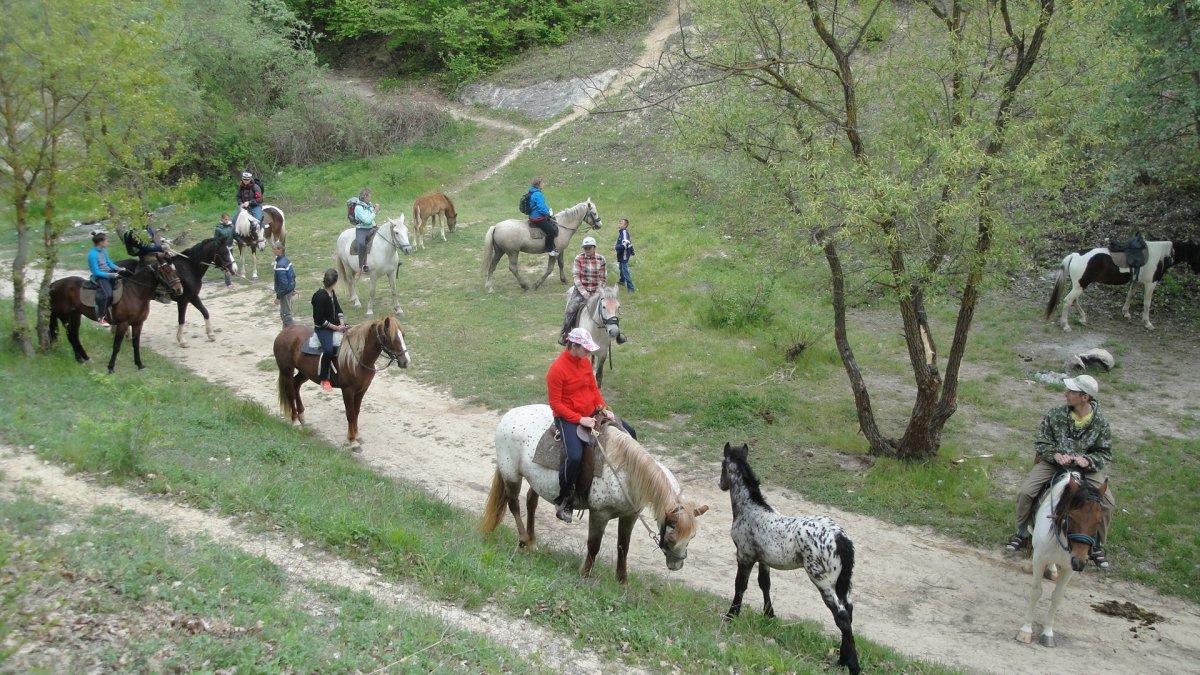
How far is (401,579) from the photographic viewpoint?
256 inches

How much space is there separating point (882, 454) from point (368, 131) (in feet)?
88.9

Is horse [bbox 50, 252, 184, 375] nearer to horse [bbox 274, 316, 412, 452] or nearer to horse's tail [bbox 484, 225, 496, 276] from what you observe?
horse [bbox 274, 316, 412, 452]

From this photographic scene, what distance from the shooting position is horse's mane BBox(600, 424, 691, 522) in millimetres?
7168

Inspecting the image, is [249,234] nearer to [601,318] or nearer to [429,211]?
[429,211]

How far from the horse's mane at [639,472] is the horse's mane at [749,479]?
81 centimetres

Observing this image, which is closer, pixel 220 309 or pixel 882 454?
pixel 882 454

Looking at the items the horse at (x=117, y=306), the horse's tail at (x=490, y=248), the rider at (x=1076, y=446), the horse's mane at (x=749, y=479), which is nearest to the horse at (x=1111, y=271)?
the rider at (x=1076, y=446)

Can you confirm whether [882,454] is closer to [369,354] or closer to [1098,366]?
[1098,366]

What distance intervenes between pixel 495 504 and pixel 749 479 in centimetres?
274

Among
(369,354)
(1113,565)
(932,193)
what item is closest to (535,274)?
(369,354)

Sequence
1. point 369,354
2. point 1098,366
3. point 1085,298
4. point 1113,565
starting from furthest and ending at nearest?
point 1085,298 → point 1098,366 → point 369,354 → point 1113,565

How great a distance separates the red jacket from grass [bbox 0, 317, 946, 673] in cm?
151

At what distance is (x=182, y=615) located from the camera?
17.0 feet

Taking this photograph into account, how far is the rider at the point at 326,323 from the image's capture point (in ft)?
36.3
